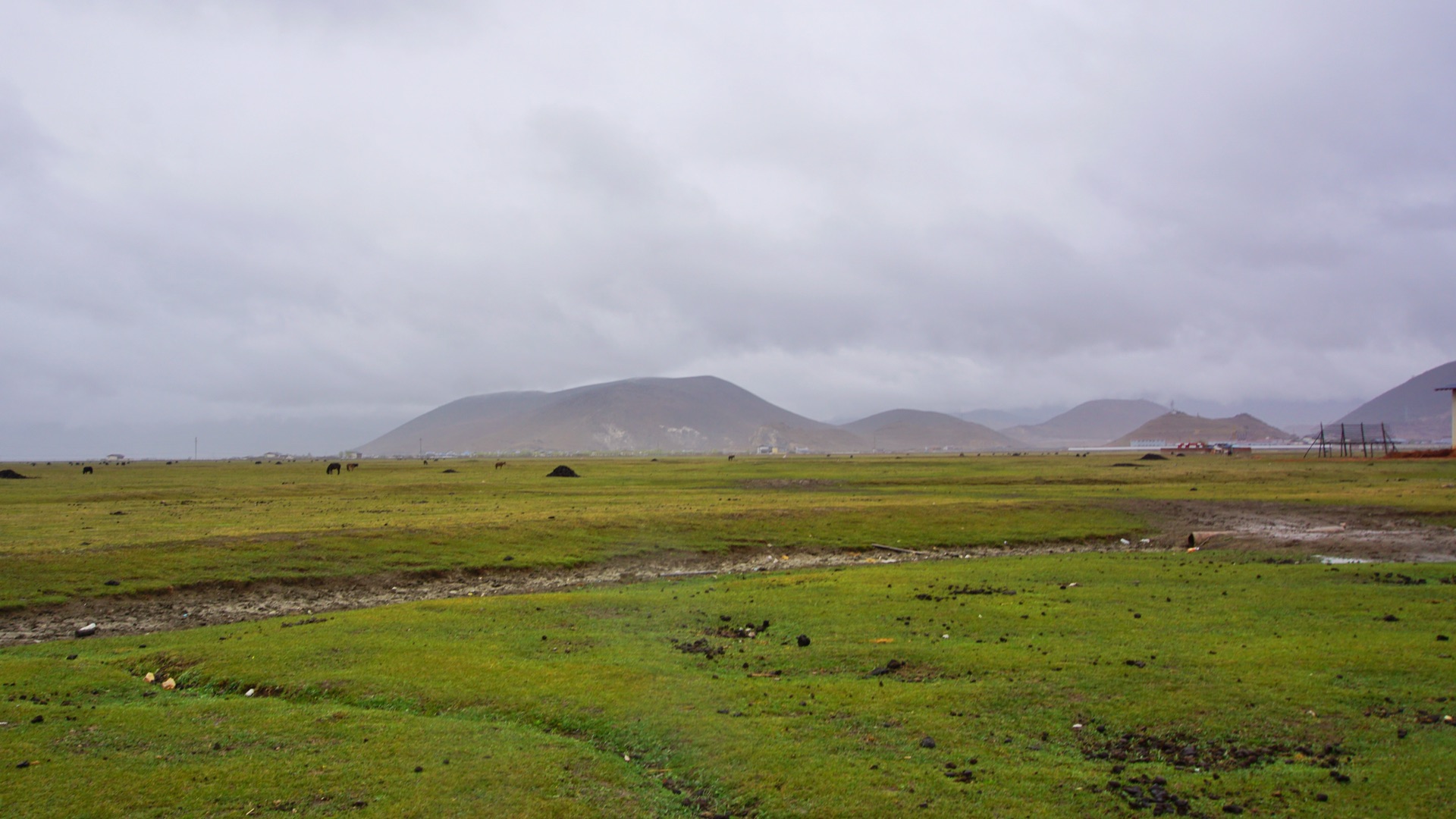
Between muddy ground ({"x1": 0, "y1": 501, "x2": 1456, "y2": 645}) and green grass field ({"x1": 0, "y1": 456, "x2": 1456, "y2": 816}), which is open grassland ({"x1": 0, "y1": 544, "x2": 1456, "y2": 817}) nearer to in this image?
green grass field ({"x1": 0, "y1": 456, "x2": 1456, "y2": 816})

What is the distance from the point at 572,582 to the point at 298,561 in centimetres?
958

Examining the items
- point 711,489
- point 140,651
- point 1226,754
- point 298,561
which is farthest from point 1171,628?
point 711,489

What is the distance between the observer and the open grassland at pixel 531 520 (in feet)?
84.2

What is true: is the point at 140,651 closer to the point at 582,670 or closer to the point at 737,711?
the point at 582,670

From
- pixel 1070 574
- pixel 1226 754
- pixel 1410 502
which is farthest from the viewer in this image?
pixel 1410 502

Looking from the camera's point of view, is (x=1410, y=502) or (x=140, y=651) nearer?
(x=140, y=651)

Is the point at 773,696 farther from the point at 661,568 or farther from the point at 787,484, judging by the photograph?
the point at 787,484

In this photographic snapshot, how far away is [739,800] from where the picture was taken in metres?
8.52

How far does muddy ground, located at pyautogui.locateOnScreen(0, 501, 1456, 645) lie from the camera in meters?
20.7

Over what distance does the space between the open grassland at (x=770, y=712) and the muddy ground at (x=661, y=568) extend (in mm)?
3895

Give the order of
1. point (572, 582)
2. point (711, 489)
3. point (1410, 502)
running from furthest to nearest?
point (711, 489) → point (1410, 502) → point (572, 582)

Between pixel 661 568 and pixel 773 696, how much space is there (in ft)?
57.5

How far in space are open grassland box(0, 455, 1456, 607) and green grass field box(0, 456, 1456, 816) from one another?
455 mm

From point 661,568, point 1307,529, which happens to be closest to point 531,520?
point 661,568
